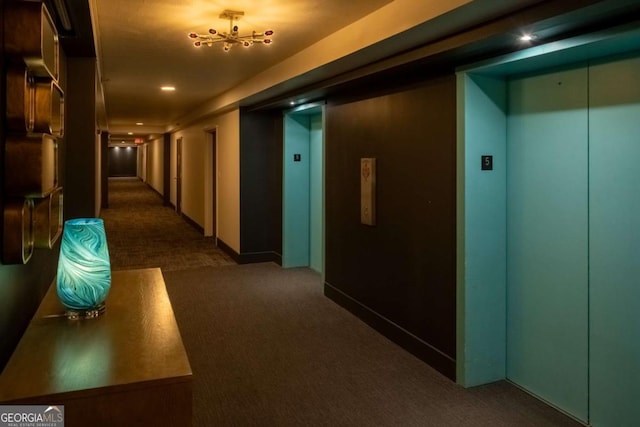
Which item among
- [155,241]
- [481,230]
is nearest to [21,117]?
[481,230]

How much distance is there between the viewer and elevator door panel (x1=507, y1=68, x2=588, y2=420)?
2818 millimetres

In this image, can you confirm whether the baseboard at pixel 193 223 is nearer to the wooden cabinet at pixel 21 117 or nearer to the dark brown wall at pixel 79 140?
the dark brown wall at pixel 79 140

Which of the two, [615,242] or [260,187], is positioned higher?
[260,187]

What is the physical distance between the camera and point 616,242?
2631 mm

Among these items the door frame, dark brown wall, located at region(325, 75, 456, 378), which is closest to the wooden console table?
dark brown wall, located at region(325, 75, 456, 378)

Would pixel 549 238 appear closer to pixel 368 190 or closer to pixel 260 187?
pixel 368 190

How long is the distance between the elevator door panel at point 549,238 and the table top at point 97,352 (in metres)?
2.30

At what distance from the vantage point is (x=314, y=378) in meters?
3.35

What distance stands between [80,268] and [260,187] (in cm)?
533

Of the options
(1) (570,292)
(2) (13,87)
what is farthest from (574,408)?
(2) (13,87)

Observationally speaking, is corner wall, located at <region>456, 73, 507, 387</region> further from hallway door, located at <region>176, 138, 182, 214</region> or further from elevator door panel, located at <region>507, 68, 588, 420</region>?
hallway door, located at <region>176, 138, 182, 214</region>

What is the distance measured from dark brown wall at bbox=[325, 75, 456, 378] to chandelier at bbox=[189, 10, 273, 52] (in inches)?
44.3

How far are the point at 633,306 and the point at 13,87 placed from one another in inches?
114

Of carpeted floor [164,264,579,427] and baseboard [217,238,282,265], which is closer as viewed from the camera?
carpeted floor [164,264,579,427]
